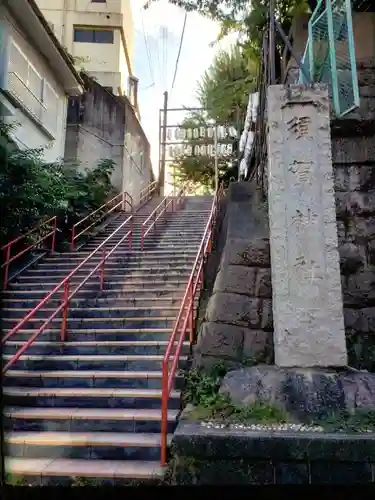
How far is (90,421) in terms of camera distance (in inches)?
167

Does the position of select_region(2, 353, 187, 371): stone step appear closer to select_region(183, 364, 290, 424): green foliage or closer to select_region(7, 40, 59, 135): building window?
select_region(183, 364, 290, 424): green foliage

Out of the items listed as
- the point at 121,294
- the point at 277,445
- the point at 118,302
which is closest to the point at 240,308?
the point at 277,445

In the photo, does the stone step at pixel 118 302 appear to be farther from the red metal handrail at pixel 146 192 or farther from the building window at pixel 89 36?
the red metal handrail at pixel 146 192

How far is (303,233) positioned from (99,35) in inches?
311

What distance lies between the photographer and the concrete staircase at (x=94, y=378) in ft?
12.3

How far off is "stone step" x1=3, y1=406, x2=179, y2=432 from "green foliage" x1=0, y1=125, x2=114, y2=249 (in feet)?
8.15

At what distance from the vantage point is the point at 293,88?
16.4ft

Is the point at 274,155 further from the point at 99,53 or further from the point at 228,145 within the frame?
the point at 228,145

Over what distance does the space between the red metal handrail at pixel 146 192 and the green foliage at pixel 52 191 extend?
2628mm

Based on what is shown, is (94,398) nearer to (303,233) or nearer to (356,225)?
(303,233)

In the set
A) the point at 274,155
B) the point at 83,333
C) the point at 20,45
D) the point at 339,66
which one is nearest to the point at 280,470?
the point at 274,155

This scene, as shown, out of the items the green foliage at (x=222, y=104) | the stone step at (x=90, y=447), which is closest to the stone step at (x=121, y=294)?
the stone step at (x=90, y=447)

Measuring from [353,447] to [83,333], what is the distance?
4.01m

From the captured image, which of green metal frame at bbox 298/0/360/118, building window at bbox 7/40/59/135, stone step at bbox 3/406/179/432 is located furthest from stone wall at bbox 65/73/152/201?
stone step at bbox 3/406/179/432
